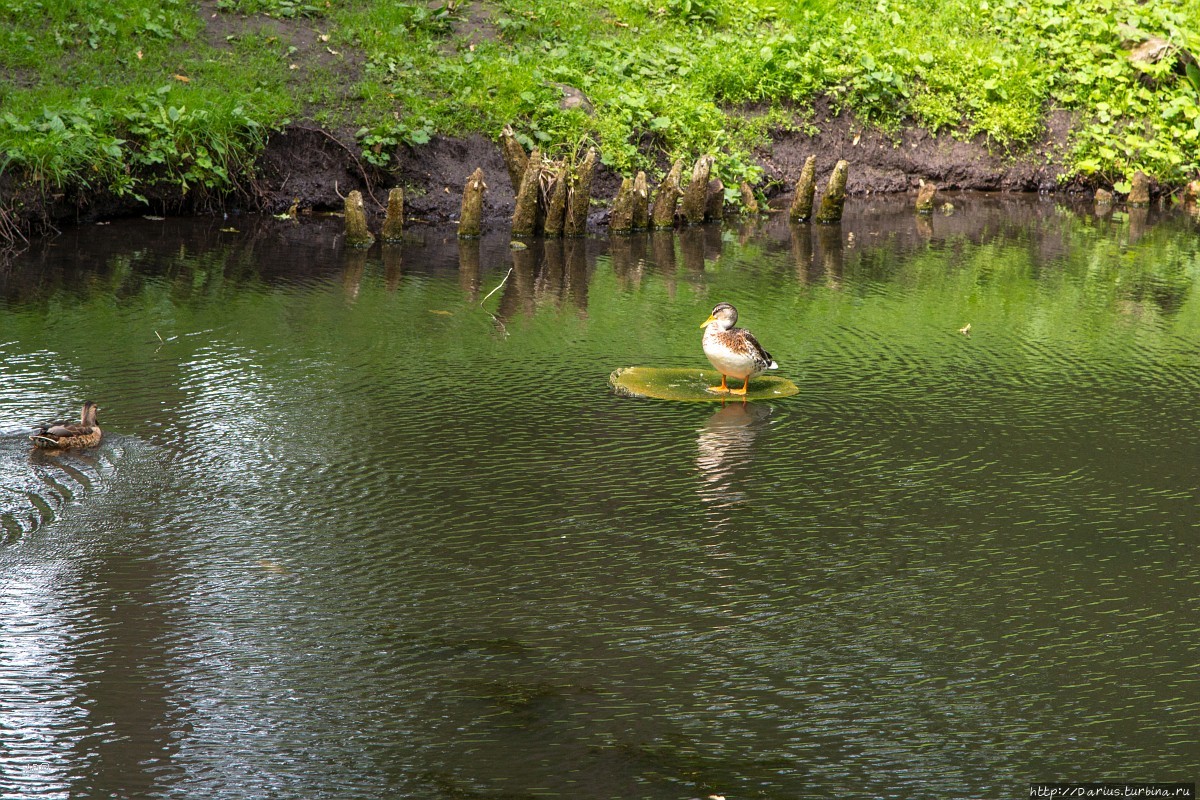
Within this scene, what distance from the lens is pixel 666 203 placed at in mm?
15312

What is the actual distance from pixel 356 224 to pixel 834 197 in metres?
5.89

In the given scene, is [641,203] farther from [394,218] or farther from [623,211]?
[394,218]

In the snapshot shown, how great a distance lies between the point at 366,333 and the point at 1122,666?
6416mm

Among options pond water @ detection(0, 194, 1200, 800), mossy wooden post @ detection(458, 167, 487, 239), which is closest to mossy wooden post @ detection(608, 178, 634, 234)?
mossy wooden post @ detection(458, 167, 487, 239)

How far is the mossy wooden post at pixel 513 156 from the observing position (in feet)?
48.6

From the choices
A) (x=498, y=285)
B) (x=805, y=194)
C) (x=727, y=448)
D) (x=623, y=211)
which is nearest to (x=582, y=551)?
(x=727, y=448)

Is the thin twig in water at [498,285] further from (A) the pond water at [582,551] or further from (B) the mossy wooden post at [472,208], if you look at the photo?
(B) the mossy wooden post at [472,208]

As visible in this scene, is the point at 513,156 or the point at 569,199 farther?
the point at 513,156

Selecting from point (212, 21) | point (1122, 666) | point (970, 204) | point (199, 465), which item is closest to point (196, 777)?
point (199, 465)

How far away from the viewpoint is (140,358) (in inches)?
365

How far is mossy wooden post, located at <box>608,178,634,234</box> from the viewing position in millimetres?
14945

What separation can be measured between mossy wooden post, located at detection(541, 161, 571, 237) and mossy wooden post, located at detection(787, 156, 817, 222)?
120 inches

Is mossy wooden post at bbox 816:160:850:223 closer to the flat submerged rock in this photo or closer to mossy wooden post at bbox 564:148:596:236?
mossy wooden post at bbox 564:148:596:236

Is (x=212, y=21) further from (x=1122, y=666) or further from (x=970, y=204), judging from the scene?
(x=1122, y=666)
